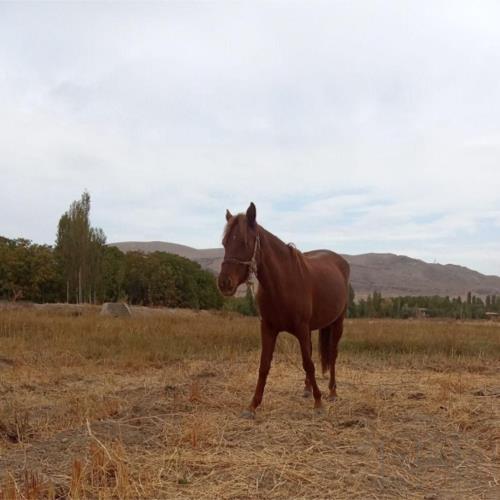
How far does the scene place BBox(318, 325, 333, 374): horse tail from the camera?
7.43 m

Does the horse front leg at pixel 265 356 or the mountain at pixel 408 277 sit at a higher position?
the mountain at pixel 408 277

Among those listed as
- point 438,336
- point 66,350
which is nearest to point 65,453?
point 66,350

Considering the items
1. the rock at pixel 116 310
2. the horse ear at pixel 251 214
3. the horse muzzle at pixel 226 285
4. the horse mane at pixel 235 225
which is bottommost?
the rock at pixel 116 310

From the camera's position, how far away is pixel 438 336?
12883 mm

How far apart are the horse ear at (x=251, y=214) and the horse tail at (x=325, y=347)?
8.37ft

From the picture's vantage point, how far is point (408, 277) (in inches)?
4291

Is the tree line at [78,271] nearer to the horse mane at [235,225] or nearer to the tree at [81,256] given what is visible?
the tree at [81,256]

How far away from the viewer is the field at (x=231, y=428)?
3633 mm

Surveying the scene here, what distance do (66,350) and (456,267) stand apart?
12794cm

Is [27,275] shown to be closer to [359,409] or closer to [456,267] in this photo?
[359,409]

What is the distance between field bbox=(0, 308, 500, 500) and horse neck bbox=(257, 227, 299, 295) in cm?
130

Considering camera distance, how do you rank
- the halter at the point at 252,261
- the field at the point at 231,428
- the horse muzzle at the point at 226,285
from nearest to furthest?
the field at the point at 231,428 < the horse muzzle at the point at 226,285 < the halter at the point at 252,261

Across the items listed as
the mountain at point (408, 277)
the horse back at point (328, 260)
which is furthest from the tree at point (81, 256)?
the mountain at point (408, 277)

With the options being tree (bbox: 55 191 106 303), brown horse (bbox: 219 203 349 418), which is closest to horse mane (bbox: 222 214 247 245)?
brown horse (bbox: 219 203 349 418)
